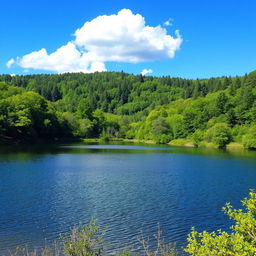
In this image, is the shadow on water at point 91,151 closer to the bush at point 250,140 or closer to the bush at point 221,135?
the bush at point 250,140

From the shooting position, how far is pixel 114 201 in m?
29.6

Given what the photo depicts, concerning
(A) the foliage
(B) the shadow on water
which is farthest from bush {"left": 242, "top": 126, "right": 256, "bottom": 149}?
(A) the foliage

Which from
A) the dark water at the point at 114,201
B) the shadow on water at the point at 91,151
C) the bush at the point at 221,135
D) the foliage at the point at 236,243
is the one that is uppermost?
Result: the bush at the point at 221,135

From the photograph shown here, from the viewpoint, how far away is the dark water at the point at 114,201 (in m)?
21.0

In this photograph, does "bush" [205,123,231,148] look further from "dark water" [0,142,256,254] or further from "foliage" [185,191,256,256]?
"foliage" [185,191,256,256]

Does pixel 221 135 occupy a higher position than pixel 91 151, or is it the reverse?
pixel 221 135

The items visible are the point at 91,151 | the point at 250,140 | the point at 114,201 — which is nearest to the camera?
the point at 114,201

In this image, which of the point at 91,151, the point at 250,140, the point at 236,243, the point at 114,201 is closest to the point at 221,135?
the point at 250,140

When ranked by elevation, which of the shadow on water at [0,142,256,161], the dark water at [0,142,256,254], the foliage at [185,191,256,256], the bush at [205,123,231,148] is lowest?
the dark water at [0,142,256,254]

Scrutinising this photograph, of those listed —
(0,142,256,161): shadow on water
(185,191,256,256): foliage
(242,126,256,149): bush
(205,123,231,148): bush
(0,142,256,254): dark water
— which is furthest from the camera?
(205,123,231,148): bush

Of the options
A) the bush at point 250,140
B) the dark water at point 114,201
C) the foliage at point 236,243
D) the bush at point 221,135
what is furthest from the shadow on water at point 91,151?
the foliage at point 236,243

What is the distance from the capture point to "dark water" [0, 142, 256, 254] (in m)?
21.0

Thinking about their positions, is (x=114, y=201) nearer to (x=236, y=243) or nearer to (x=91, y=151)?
(x=236, y=243)

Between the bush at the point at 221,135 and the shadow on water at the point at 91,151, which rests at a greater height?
the bush at the point at 221,135
